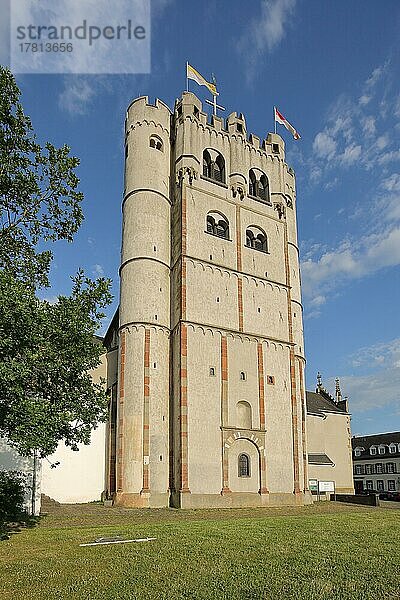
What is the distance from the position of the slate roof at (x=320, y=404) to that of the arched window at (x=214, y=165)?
2681 cm

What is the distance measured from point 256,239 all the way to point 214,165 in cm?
708

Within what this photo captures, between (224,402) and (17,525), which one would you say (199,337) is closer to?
(224,402)

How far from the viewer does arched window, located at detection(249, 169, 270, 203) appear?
45906 millimetres

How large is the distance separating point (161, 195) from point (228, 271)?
7.90 meters

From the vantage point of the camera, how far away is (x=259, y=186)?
46188 millimetres

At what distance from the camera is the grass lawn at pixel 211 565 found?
945 centimetres

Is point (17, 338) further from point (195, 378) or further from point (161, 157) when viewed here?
point (161, 157)

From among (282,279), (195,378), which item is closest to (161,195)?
(282,279)

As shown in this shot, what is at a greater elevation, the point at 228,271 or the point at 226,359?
the point at 228,271

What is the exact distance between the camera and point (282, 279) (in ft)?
144

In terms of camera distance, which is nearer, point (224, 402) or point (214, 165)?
point (224, 402)

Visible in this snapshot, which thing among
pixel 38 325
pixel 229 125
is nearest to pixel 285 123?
pixel 229 125

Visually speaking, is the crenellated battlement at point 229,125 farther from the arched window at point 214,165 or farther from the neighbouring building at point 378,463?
the neighbouring building at point 378,463

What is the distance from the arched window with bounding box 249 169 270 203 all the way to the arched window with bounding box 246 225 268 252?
3085 millimetres
